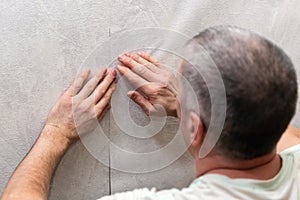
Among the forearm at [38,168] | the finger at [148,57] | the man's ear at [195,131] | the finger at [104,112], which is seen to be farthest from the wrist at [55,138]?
the man's ear at [195,131]

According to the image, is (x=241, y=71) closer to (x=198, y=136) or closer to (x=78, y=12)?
(x=198, y=136)

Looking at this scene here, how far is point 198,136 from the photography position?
0.95 m

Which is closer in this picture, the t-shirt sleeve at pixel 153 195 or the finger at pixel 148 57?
the t-shirt sleeve at pixel 153 195

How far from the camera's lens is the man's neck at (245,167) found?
3.03 ft

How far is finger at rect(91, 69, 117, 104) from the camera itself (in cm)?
128

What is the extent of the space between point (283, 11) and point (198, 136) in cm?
69

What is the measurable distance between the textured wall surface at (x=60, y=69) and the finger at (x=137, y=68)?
94mm

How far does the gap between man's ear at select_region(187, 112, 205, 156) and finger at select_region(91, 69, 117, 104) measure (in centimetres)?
38

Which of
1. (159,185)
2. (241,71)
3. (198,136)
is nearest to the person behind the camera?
(241,71)

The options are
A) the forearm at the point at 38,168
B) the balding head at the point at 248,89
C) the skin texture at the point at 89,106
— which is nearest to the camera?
the balding head at the point at 248,89

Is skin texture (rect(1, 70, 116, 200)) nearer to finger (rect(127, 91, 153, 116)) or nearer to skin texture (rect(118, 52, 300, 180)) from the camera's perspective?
finger (rect(127, 91, 153, 116))

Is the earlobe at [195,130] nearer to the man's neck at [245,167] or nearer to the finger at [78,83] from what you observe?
the man's neck at [245,167]

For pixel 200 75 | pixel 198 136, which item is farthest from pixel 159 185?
pixel 200 75

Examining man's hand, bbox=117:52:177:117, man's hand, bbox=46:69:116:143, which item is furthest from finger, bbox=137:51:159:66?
man's hand, bbox=46:69:116:143
